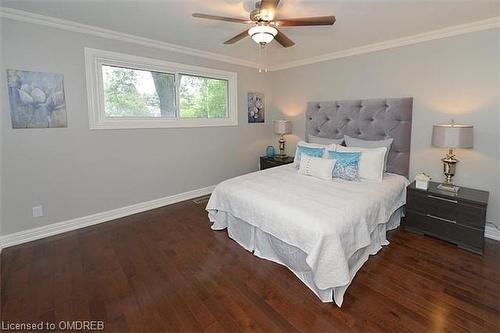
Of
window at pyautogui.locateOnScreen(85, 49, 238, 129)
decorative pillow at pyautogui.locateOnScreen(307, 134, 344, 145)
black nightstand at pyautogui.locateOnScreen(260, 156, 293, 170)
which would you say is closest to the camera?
window at pyautogui.locateOnScreen(85, 49, 238, 129)

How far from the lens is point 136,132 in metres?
3.44

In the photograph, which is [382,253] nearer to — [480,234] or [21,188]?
[480,234]

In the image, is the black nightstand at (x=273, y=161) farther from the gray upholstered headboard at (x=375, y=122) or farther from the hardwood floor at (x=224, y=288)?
the hardwood floor at (x=224, y=288)

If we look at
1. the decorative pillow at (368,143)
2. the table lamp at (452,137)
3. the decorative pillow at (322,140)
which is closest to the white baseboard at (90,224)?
the table lamp at (452,137)

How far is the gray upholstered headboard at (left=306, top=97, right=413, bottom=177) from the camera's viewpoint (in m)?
3.22

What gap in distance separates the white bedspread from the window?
1672 mm

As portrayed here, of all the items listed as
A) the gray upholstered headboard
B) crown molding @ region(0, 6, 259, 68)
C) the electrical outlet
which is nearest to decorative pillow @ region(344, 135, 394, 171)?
the gray upholstered headboard

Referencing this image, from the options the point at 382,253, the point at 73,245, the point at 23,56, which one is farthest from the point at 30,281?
the point at 382,253

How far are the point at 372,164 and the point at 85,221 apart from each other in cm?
365

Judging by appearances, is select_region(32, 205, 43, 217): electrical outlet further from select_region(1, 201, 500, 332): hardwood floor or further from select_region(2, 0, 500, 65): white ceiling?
select_region(2, 0, 500, 65): white ceiling

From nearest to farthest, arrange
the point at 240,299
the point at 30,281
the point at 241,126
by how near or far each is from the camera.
→ the point at 240,299 < the point at 30,281 < the point at 241,126

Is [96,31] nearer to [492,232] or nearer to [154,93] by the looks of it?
[154,93]

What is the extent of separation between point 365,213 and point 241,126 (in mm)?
3047

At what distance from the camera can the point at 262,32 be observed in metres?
2.13
